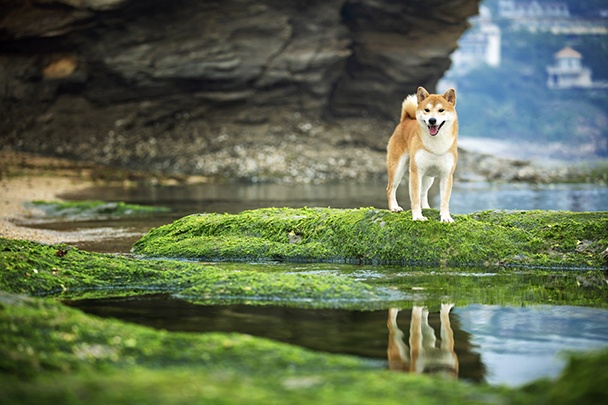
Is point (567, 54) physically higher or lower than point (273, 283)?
higher

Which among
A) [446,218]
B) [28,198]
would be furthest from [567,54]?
[446,218]

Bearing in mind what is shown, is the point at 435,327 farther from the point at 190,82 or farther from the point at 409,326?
the point at 190,82

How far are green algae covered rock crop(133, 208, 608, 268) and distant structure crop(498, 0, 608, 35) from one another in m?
159

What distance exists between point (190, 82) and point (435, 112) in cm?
3592

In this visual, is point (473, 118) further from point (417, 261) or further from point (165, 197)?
point (417, 261)

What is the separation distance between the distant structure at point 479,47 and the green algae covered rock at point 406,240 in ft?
490

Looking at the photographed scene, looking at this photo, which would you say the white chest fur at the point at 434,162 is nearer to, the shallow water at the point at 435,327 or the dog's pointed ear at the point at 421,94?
the dog's pointed ear at the point at 421,94

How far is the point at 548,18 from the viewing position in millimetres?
168875

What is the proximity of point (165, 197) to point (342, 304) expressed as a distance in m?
21.3

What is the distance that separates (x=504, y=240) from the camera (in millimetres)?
11688

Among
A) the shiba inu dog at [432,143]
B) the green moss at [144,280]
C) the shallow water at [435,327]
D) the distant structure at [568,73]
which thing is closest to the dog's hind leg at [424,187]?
the shiba inu dog at [432,143]

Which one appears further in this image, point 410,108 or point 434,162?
point 410,108

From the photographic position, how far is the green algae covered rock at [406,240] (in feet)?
37.7

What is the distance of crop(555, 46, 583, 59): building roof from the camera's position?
154 m
